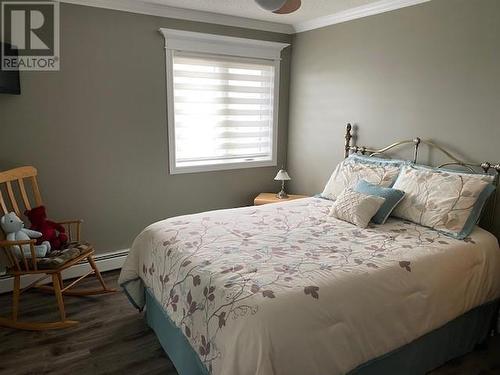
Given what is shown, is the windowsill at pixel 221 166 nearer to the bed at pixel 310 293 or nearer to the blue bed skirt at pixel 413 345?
the bed at pixel 310 293

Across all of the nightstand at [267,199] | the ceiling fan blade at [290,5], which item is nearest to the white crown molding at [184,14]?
the ceiling fan blade at [290,5]

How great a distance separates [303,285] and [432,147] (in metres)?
1.84

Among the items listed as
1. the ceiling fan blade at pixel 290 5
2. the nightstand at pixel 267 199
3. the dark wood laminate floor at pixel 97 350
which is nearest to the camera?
the ceiling fan blade at pixel 290 5

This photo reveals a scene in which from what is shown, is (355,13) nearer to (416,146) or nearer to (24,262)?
(416,146)

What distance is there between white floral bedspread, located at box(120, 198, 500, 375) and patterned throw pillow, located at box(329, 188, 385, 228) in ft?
0.24

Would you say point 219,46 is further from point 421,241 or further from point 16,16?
point 421,241

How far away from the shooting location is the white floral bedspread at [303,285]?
1502 millimetres

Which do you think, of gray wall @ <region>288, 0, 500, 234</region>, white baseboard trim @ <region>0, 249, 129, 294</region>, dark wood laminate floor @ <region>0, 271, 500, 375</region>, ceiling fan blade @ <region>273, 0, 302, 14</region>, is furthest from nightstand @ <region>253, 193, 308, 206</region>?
ceiling fan blade @ <region>273, 0, 302, 14</region>

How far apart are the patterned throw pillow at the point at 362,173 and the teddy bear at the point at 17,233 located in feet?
7.38

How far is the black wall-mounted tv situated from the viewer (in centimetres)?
259

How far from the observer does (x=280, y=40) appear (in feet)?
13.1

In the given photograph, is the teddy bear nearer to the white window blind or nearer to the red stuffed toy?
the red stuffed toy

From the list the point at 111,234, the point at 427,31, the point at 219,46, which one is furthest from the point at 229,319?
the point at 219,46

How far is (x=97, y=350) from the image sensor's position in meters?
2.29
